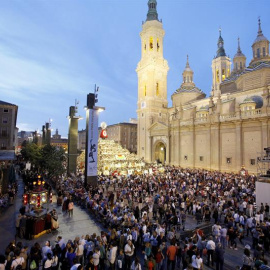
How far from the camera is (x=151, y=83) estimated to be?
2165 inches

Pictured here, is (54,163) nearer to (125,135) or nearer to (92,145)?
(92,145)

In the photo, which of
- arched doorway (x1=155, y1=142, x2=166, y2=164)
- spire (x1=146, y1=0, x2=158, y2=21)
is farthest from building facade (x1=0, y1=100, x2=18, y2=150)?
spire (x1=146, y1=0, x2=158, y2=21)

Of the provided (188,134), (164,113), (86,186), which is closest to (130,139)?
(164,113)

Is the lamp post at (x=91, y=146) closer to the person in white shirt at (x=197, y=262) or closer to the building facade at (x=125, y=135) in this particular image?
the person in white shirt at (x=197, y=262)

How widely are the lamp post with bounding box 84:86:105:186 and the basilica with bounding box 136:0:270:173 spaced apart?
20.1m

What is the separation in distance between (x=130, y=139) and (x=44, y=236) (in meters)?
67.3

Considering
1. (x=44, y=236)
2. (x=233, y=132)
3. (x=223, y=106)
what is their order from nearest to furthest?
(x=44, y=236)
(x=233, y=132)
(x=223, y=106)

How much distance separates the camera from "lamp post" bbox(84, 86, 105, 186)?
20.8 metres

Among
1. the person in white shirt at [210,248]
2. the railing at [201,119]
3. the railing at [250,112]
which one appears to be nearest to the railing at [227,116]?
the railing at [250,112]

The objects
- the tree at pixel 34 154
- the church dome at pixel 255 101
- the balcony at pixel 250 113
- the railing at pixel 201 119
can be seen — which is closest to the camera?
the tree at pixel 34 154

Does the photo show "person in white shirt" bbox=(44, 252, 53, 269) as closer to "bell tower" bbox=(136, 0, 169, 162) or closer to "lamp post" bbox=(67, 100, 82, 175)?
"lamp post" bbox=(67, 100, 82, 175)

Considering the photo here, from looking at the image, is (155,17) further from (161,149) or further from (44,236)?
(44,236)

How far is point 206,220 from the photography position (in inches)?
516

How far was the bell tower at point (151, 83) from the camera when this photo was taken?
2141 inches
